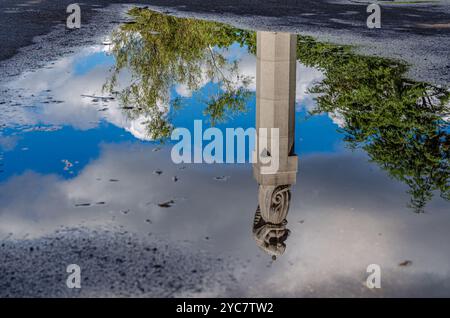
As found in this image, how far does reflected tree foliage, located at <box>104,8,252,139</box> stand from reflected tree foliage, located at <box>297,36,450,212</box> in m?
1.16

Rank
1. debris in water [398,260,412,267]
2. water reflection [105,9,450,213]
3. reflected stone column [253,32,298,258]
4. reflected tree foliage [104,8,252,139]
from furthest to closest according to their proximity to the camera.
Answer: reflected tree foliage [104,8,252,139], water reflection [105,9,450,213], reflected stone column [253,32,298,258], debris in water [398,260,412,267]

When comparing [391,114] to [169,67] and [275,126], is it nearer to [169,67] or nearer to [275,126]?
[275,126]

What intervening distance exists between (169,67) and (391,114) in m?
3.58

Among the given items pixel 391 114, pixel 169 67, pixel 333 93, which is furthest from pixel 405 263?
pixel 169 67

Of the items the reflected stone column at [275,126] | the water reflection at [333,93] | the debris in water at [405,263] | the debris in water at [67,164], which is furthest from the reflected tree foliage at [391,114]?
the debris in water at [67,164]

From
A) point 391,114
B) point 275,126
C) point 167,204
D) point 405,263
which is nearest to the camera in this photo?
point 405,263

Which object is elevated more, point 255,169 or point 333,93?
point 333,93

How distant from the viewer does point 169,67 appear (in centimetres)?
874

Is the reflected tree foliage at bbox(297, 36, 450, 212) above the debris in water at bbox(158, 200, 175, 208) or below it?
above

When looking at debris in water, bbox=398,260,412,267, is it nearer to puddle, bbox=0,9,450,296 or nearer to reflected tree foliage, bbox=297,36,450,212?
puddle, bbox=0,9,450,296

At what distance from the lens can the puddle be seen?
3697 mm

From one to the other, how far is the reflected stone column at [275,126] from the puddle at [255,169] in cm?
2

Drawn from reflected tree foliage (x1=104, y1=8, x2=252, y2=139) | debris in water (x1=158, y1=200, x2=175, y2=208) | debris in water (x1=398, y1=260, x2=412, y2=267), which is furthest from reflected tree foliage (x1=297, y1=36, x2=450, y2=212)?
debris in water (x1=158, y1=200, x2=175, y2=208)

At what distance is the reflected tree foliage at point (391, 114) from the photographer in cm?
516
